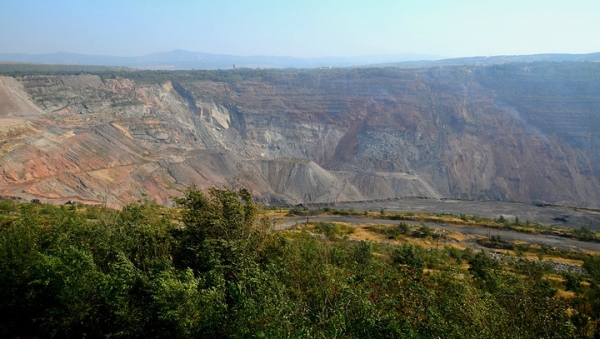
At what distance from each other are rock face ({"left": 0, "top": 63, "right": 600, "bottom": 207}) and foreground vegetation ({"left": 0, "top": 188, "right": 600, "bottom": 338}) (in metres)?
39.2

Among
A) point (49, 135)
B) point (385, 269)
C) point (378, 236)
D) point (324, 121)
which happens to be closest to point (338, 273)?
point (385, 269)

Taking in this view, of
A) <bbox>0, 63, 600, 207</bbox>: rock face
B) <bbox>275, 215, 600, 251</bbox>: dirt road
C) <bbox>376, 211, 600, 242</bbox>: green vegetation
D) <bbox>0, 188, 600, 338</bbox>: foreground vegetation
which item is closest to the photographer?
<bbox>0, 188, 600, 338</bbox>: foreground vegetation

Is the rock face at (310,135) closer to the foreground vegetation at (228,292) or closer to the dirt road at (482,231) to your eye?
the dirt road at (482,231)

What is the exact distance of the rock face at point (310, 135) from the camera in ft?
196

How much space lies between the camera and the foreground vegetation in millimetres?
10766

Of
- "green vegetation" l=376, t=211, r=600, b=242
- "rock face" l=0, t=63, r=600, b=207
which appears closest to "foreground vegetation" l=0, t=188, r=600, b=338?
"green vegetation" l=376, t=211, r=600, b=242

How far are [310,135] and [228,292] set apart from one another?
86209mm

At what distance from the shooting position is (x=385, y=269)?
15117 mm

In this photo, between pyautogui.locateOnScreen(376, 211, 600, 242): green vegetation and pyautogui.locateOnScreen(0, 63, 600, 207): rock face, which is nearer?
pyautogui.locateOnScreen(376, 211, 600, 242): green vegetation

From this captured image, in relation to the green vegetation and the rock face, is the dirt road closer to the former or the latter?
the green vegetation

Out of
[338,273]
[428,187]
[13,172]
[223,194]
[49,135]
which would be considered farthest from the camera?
[428,187]

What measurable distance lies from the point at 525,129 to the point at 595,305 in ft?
291

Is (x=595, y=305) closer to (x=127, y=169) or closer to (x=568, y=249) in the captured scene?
(x=568, y=249)

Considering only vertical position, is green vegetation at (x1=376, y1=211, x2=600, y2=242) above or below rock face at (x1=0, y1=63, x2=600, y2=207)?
below
